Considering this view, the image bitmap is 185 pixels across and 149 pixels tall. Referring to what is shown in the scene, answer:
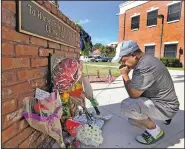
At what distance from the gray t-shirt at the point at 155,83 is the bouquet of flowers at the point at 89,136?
0.72 meters

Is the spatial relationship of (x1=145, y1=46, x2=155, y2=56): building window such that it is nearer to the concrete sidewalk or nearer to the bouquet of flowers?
the concrete sidewalk

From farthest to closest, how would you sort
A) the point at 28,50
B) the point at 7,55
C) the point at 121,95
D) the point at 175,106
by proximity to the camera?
1. the point at 121,95
2. the point at 175,106
3. the point at 28,50
4. the point at 7,55

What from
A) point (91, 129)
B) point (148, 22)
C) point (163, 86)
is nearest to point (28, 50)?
point (91, 129)

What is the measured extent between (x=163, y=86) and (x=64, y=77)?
1240 millimetres

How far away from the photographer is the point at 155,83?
2348mm

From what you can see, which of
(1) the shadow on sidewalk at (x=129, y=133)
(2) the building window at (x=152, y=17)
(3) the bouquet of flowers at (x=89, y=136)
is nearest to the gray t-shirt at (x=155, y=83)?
(1) the shadow on sidewalk at (x=129, y=133)

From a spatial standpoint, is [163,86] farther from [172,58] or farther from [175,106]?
[172,58]

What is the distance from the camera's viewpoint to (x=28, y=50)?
4.99ft

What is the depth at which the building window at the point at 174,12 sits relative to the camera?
1585 cm

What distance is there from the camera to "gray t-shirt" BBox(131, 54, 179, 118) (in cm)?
227

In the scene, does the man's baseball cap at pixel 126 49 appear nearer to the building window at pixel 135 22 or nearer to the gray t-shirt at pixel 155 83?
the gray t-shirt at pixel 155 83

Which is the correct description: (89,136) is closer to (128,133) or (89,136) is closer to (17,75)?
(128,133)

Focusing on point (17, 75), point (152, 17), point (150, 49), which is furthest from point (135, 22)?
point (17, 75)

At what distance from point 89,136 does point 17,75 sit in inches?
47.6
